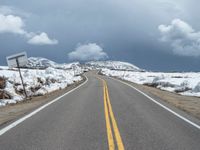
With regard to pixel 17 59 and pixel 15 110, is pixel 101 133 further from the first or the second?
pixel 17 59

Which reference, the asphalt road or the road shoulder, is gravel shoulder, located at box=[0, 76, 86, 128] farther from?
the road shoulder

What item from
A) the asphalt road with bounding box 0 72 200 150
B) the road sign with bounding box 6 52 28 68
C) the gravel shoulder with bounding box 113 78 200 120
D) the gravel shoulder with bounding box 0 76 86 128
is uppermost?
the road sign with bounding box 6 52 28 68

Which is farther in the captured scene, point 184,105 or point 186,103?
point 186,103

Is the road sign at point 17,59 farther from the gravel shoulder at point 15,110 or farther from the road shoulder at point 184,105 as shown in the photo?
the road shoulder at point 184,105

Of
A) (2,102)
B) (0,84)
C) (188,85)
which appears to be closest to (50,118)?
(2,102)

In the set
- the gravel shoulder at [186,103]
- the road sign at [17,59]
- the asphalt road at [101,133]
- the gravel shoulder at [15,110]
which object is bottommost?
the gravel shoulder at [186,103]

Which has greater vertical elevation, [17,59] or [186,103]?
[17,59]

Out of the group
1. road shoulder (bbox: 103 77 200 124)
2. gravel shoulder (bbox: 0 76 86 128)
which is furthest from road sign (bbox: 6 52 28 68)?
road shoulder (bbox: 103 77 200 124)

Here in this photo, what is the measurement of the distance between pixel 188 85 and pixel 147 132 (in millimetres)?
22629

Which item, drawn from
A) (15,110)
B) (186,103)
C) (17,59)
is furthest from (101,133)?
(17,59)

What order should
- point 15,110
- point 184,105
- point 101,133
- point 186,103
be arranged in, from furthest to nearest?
point 186,103, point 184,105, point 15,110, point 101,133

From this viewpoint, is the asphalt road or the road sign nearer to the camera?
the asphalt road

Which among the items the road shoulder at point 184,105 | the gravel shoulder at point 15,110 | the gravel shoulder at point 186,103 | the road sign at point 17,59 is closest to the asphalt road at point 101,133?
the gravel shoulder at point 15,110

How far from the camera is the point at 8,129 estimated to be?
8.79 meters
